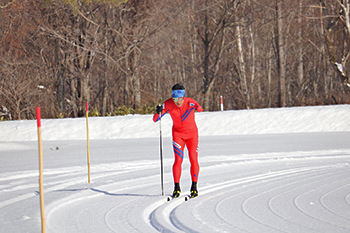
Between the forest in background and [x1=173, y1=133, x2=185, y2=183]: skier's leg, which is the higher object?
the forest in background

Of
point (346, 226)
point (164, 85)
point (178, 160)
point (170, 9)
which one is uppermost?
point (170, 9)

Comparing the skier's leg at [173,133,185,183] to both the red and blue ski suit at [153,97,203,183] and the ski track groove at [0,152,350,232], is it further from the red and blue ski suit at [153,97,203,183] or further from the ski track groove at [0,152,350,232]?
the ski track groove at [0,152,350,232]

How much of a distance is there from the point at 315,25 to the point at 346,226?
120 feet

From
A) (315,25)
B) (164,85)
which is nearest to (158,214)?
(315,25)

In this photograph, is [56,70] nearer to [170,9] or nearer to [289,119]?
[170,9]

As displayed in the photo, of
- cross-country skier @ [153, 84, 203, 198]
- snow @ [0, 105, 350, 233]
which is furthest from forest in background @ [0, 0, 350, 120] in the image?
cross-country skier @ [153, 84, 203, 198]

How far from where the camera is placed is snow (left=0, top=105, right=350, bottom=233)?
5.95m

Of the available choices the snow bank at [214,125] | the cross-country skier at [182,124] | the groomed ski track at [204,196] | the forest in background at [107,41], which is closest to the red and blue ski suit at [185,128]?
the cross-country skier at [182,124]

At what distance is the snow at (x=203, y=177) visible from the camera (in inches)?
234

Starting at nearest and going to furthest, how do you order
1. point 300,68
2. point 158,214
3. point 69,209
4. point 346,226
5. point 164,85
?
point 346,226
point 158,214
point 69,209
point 300,68
point 164,85

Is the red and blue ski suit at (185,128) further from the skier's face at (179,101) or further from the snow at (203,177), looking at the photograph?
the snow at (203,177)

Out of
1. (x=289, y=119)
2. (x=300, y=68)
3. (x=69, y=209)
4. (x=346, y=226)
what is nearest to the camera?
(x=346, y=226)

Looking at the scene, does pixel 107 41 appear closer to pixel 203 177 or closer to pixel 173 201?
pixel 203 177

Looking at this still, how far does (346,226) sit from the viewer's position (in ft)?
17.8
